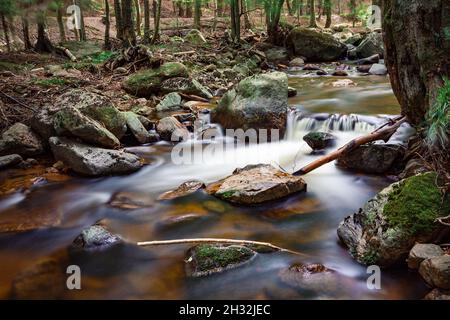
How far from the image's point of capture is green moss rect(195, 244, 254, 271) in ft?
13.1

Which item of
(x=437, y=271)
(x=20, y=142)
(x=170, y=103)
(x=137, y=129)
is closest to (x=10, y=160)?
(x=20, y=142)

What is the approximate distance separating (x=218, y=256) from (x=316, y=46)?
51.7 ft

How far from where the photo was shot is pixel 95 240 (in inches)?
179

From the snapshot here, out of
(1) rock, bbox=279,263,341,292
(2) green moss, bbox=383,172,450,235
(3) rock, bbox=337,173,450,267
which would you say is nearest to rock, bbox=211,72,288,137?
(3) rock, bbox=337,173,450,267

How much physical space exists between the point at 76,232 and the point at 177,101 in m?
5.58

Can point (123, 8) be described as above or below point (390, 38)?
above

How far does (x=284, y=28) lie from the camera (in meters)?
18.9

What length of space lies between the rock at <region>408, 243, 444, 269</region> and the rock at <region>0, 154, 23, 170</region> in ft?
19.8

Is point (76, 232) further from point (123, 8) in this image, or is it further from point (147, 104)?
point (123, 8)

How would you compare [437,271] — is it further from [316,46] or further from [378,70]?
[316,46]

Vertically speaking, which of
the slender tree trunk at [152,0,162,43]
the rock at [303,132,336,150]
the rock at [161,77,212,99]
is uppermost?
the slender tree trunk at [152,0,162,43]

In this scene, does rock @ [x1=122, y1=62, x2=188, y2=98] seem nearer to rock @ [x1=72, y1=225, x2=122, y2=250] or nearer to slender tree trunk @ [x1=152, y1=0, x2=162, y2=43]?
slender tree trunk @ [x1=152, y1=0, x2=162, y2=43]

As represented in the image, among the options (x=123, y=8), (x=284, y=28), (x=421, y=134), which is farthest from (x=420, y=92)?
(x=284, y=28)

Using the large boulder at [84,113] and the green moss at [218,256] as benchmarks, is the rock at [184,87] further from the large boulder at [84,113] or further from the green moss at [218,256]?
the green moss at [218,256]
